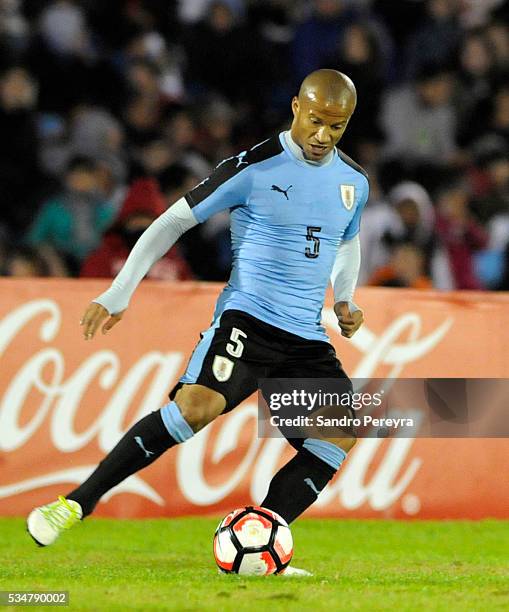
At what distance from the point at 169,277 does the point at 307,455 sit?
3497 mm

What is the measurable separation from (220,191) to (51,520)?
Answer: 1.57 m

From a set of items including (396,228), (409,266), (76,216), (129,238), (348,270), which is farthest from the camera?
(396,228)

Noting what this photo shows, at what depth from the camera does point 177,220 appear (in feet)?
19.1

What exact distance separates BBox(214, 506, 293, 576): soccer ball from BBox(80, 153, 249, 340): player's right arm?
100cm

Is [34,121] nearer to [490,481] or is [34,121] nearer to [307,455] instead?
[490,481]

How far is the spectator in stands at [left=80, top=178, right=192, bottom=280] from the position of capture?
9102 mm

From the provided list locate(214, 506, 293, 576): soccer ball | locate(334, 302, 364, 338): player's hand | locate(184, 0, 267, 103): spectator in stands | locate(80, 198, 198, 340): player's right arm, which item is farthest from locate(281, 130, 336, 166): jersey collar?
locate(184, 0, 267, 103): spectator in stands

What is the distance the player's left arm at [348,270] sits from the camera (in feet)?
20.1

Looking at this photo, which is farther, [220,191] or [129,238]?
[129,238]

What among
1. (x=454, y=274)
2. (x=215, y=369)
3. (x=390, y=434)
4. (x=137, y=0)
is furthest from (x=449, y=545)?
(x=137, y=0)

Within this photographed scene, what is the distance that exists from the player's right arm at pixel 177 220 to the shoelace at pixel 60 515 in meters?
0.77

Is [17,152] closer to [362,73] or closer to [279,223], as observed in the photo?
[362,73]

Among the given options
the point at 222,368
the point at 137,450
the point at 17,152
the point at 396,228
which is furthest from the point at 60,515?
the point at 17,152

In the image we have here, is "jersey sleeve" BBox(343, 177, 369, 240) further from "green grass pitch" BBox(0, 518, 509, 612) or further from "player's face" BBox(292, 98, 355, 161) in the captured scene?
"green grass pitch" BBox(0, 518, 509, 612)
